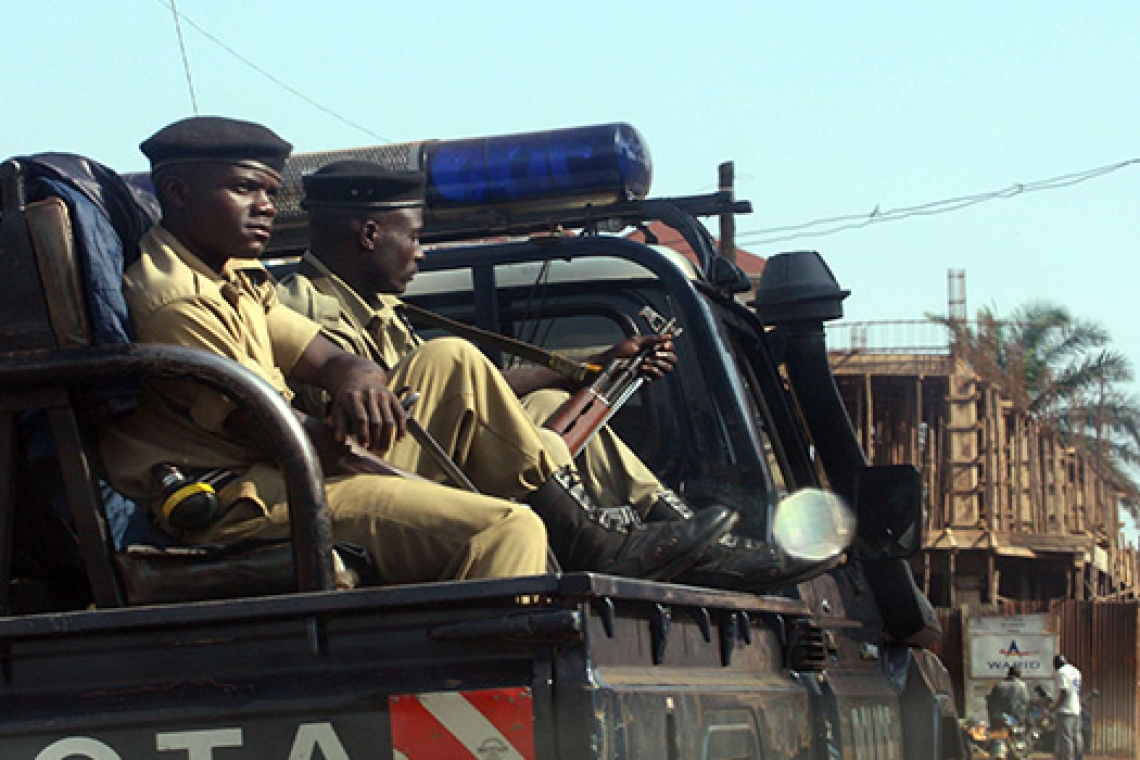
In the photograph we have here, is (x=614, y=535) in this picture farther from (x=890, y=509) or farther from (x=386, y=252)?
(x=890, y=509)

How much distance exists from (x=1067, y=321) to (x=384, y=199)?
36.1 meters

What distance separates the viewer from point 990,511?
29.6 metres

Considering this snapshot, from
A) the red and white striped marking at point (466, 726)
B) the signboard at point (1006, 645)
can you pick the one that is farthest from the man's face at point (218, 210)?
the signboard at point (1006, 645)

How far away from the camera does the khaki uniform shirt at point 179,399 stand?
3338 millimetres

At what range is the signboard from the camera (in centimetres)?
2372

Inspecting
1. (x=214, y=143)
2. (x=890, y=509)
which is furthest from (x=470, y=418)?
(x=890, y=509)

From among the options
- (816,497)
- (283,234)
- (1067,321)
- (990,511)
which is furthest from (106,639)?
(1067,321)

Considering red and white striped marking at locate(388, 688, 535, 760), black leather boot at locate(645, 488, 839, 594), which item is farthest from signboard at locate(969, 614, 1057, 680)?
red and white striped marking at locate(388, 688, 535, 760)

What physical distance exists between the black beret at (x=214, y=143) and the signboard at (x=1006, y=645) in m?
21.2

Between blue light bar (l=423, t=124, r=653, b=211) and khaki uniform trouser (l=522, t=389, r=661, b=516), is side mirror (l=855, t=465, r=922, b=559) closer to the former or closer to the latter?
khaki uniform trouser (l=522, t=389, r=661, b=516)

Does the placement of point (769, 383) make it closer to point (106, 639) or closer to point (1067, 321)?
point (106, 639)

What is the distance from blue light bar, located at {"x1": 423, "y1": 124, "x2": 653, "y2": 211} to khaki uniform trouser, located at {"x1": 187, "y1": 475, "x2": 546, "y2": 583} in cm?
260

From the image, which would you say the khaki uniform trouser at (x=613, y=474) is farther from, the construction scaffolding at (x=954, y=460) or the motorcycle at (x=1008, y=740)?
the construction scaffolding at (x=954, y=460)

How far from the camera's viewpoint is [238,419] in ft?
11.2
